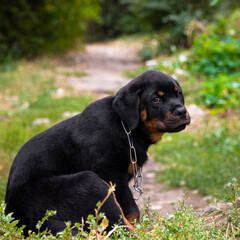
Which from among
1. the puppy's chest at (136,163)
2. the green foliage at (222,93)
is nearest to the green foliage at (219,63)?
the green foliage at (222,93)

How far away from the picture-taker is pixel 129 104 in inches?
134

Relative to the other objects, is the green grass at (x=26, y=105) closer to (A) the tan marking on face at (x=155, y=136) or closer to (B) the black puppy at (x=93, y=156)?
(B) the black puppy at (x=93, y=156)

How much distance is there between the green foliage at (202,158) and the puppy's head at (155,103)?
5.47ft

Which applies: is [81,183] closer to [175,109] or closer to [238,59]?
[175,109]

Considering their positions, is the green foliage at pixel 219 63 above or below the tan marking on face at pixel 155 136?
below

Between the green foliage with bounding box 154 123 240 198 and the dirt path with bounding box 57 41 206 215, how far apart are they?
186 mm

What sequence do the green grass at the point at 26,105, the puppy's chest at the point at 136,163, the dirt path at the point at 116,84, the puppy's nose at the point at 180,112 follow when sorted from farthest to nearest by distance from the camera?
1. the green grass at the point at 26,105
2. the dirt path at the point at 116,84
3. the puppy's nose at the point at 180,112
4. the puppy's chest at the point at 136,163

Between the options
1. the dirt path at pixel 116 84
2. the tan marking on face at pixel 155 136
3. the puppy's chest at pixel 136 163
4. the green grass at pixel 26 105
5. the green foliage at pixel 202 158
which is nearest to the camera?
the puppy's chest at pixel 136 163

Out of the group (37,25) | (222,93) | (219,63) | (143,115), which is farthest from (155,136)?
(37,25)

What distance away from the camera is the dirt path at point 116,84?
16.1 feet

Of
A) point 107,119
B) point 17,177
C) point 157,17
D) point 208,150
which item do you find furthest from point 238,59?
point 17,177

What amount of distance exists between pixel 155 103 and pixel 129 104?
10.2 inches

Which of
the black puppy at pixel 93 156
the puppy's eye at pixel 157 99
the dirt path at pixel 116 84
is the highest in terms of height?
the puppy's eye at pixel 157 99

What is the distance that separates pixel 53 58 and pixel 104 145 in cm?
1139
